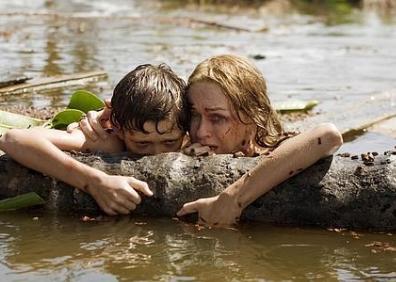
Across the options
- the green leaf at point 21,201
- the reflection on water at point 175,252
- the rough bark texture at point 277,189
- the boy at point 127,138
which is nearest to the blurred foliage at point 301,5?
the boy at point 127,138

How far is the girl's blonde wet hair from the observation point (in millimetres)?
4699

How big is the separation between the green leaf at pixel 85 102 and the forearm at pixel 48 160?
1185 mm

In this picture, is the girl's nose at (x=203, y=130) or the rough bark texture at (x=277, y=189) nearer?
the rough bark texture at (x=277, y=189)

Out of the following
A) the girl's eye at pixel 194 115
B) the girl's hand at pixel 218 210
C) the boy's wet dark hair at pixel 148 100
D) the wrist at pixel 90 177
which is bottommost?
the girl's hand at pixel 218 210

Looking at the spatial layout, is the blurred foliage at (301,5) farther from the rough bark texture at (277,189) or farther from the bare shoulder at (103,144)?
the rough bark texture at (277,189)

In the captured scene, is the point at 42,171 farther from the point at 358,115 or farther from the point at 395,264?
the point at 358,115

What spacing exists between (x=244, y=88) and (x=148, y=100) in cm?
55

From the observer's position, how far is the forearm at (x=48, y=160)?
177 inches

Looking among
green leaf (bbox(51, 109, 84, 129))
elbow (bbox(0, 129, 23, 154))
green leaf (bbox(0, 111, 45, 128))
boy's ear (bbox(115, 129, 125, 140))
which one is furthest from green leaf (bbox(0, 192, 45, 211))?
green leaf (bbox(0, 111, 45, 128))

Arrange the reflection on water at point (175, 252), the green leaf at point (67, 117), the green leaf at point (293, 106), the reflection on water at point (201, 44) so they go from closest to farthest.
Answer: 1. the reflection on water at point (175, 252)
2. the green leaf at point (67, 117)
3. the green leaf at point (293, 106)
4. the reflection on water at point (201, 44)

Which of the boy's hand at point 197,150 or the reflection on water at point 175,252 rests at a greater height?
the boy's hand at point 197,150

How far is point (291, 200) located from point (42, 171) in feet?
4.13

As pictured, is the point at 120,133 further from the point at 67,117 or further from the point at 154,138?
the point at 67,117

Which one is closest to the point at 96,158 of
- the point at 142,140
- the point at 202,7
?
the point at 142,140
